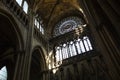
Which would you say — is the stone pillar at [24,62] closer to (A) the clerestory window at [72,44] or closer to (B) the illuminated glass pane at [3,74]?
(A) the clerestory window at [72,44]

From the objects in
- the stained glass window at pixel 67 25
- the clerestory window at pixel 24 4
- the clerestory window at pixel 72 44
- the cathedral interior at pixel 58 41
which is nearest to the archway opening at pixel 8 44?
the cathedral interior at pixel 58 41

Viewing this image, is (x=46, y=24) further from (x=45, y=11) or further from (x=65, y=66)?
(x=65, y=66)

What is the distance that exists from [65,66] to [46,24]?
6.95 meters

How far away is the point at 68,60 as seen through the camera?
577 inches

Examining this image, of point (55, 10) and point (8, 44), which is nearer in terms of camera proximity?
point (8, 44)

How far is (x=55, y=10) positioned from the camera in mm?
19031

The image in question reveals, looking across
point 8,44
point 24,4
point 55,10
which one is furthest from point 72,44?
point 8,44

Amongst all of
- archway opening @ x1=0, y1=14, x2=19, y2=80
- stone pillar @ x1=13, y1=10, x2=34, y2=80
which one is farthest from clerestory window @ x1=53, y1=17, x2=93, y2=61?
archway opening @ x1=0, y1=14, x2=19, y2=80

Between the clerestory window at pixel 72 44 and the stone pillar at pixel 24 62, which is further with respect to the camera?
the clerestory window at pixel 72 44

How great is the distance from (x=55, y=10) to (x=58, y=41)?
455 cm

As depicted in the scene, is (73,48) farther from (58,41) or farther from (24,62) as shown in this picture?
(24,62)

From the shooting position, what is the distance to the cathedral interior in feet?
24.6

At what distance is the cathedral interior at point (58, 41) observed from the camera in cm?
751

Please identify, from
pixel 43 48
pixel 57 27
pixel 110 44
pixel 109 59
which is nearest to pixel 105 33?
pixel 110 44
